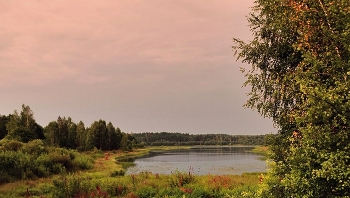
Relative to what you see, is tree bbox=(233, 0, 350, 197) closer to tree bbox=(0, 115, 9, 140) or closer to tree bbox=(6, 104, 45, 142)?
tree bbox=(6, 104, 45, 142)

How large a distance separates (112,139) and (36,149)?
238 feet

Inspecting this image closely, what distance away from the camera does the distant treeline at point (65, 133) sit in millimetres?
64669

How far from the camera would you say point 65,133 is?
8656 centimetres

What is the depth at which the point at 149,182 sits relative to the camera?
1903 centimetres

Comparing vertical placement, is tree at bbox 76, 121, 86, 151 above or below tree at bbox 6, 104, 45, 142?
→ below

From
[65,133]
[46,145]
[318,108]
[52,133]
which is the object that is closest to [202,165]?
[46,145]

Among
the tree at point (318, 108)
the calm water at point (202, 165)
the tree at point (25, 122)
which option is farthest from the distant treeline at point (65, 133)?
the tree at point (318, 108)

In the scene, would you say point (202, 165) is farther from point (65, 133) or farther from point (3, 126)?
point (3, 126)

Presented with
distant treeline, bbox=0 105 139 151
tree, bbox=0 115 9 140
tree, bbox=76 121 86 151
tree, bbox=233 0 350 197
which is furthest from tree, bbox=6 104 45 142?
tree, bbox=233 0 350 197

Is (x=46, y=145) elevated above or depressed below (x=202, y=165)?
above

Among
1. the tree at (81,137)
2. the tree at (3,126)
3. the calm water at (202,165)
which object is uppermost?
the tree at (3,126)

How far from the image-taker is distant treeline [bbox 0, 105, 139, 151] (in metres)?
64.7

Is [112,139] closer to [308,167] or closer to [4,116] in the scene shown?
[4,116]

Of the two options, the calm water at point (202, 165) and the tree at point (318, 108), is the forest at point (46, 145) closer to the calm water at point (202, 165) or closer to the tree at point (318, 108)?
the calm water at point (202, 165)
